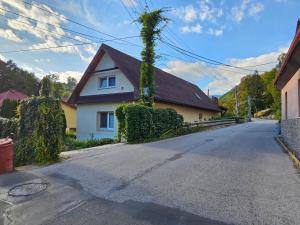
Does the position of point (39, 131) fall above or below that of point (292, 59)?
below

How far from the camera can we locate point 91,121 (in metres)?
18.0

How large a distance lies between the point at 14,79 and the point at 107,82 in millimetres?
31451

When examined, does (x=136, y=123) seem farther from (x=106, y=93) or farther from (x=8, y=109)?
(x=8, y=109)

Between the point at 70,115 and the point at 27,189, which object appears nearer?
the point at 27,189

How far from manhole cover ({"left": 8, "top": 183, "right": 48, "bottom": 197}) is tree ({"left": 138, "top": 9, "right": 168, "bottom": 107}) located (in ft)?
30.8

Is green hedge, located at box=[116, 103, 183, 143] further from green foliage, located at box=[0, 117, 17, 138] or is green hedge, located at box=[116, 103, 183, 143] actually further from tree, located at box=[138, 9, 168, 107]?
green foliage, located at box=[0, 117, 17, 138]

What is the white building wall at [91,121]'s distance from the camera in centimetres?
1700

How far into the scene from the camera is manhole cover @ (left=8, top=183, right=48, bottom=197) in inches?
179

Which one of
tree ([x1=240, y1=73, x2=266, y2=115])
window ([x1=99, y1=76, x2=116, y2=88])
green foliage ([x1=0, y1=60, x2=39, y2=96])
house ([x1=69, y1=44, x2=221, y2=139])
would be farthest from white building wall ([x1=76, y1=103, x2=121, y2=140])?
tree ([x1=240, y1=73, x2=266, y2=115])

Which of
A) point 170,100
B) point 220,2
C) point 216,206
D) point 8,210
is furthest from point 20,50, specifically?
point 216,206

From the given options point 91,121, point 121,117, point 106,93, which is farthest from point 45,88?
point 91,121

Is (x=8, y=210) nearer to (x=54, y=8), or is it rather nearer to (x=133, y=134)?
(x=133, y=134)

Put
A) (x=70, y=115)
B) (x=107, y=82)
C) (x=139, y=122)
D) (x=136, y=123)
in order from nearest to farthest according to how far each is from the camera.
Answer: (x=136, y=123) < (x=139, y=122) < (x=107, y=82) < (x=70, y=115)

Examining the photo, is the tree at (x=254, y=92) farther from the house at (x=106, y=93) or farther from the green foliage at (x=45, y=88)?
the green foliage at (x=45, y=88)
